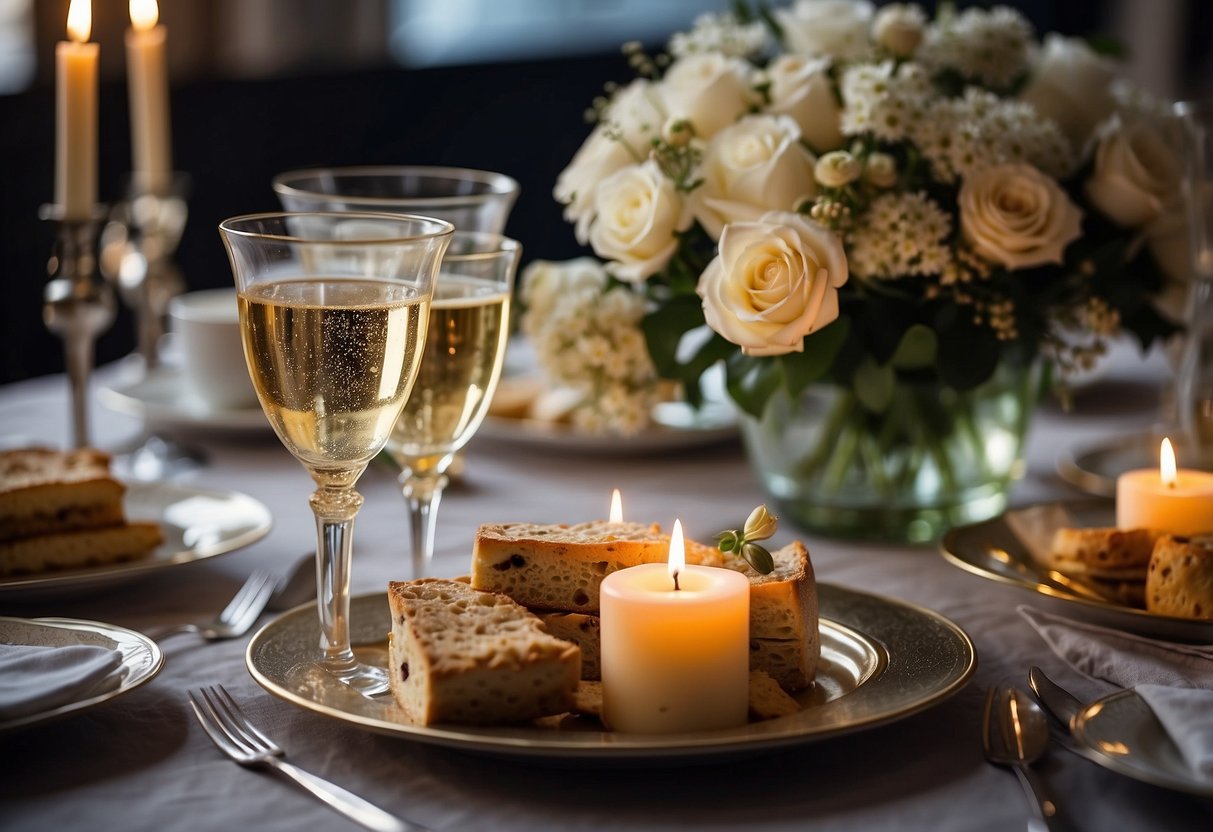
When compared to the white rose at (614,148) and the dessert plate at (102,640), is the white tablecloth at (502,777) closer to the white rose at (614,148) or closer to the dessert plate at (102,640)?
the dessert plate at (102,640)

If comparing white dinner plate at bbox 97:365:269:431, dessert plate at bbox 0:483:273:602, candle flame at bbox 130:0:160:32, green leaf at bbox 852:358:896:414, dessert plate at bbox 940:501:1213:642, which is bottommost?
dessert plate at bbox 0:483:273:602

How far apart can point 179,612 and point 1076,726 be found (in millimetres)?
881

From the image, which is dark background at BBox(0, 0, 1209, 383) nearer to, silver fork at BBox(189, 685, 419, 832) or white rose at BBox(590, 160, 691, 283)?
white rose at BBox(590, 160, 691, 283)

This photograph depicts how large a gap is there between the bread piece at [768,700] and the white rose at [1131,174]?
0.83 metres

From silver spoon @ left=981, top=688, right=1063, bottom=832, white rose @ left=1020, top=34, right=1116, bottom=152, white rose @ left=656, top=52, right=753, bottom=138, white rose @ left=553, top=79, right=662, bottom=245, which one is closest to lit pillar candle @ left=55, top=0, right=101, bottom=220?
white rose @ left=553, top=79, right=662, bottom=245

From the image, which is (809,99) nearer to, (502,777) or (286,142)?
(502,777)

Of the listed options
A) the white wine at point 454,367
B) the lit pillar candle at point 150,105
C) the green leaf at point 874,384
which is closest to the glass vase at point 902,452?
the green leaf at point 874,384

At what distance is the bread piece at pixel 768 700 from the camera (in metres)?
1.02

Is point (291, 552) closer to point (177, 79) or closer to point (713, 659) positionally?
point (713, 659)

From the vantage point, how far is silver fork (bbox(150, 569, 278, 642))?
4.22 ft

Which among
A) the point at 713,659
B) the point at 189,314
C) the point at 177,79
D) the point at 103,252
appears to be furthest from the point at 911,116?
the point at 177,79

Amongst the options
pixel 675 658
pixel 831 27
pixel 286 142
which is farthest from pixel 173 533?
pixel 286 142

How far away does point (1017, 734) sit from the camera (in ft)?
3.31

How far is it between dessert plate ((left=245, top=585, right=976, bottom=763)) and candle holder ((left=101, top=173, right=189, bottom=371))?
1124mm
